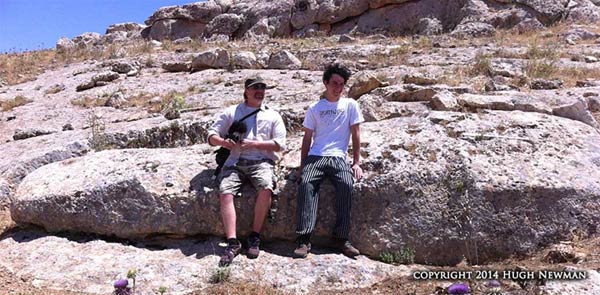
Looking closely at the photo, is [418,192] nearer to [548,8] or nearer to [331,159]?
[331,159]

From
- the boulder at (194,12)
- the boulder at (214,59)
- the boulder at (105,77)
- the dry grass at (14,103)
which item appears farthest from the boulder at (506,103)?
the boulder at (194,12)

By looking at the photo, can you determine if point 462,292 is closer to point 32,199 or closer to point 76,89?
point 32,199

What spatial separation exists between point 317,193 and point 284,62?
8139 millimetres

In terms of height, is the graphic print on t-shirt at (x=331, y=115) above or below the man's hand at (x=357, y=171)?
above

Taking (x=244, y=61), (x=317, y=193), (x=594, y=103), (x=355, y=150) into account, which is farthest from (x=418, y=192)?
(x=244, y=61)

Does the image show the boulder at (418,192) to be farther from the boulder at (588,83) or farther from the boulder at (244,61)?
the boulder at (244,61)

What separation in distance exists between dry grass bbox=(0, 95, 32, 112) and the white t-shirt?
9.26 m

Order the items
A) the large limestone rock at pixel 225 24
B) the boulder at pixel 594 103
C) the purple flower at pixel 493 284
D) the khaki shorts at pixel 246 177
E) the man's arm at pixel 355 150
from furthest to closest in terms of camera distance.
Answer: the large limestone rock at pixel 225 24, the boulder at pixel 594 103, the man's arm at pixel 355 150, the khaki shorts at pixel 246 177, the purple flower at pixel 493 284

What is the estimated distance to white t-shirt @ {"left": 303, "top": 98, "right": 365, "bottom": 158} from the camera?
576cm

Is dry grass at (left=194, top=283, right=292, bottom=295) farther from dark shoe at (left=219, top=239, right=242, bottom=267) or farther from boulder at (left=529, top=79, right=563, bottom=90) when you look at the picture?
boulder at (left=529, top=79, right=563, bottom=90)

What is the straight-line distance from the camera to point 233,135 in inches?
226

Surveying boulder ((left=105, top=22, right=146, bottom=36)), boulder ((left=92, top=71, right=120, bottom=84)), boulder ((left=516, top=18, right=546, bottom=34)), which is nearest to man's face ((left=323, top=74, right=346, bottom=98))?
boulder ((left=92, top=71, right=120, bottom=84))

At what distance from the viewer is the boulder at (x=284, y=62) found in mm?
13023

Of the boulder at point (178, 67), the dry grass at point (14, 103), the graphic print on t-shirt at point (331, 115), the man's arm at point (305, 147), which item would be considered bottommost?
the man's arm at point (305, 147)
